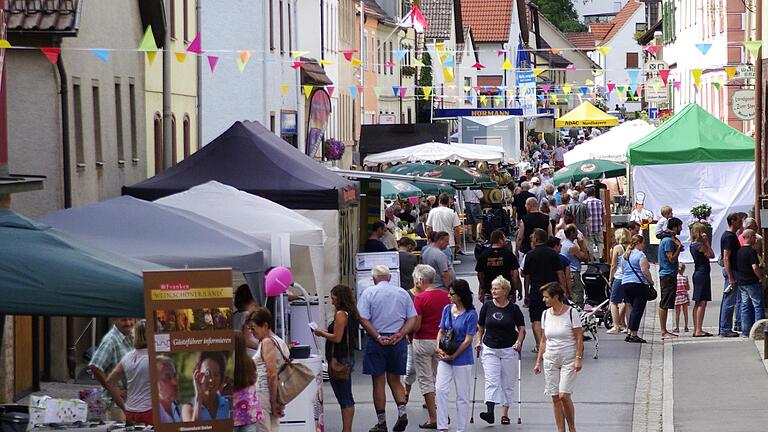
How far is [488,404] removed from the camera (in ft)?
49.1

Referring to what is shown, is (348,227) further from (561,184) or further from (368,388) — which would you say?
(561,184)

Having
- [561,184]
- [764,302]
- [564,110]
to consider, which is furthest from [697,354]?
[564,110]

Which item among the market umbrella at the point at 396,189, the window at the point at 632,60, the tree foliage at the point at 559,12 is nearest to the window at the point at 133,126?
the market umbrella at the point at 396,189

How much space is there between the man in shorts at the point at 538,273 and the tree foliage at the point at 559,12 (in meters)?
126

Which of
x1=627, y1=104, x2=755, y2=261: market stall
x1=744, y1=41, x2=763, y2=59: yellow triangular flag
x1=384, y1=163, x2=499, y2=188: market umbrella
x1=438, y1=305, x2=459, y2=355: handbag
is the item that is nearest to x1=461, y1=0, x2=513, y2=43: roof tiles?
x1=384, y1=163, x2=499, y2=188: market umbrella

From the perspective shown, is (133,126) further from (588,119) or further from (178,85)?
(588,119)

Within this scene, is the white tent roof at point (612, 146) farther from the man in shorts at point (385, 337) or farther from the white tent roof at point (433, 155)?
the man in shorts at point (385, 337)

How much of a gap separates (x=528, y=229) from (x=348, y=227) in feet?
15.2

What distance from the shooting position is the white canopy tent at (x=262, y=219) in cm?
1625

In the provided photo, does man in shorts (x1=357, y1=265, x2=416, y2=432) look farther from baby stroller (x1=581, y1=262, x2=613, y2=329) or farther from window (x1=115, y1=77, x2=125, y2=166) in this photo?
window (x1=115, y1=77, x2=125, y2=166)

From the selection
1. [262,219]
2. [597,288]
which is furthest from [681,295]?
[262,219]

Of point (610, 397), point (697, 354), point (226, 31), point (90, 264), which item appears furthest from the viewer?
point (226, 31)

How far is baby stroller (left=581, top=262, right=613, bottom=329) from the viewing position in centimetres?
2159

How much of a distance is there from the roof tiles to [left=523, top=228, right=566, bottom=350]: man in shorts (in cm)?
7572
